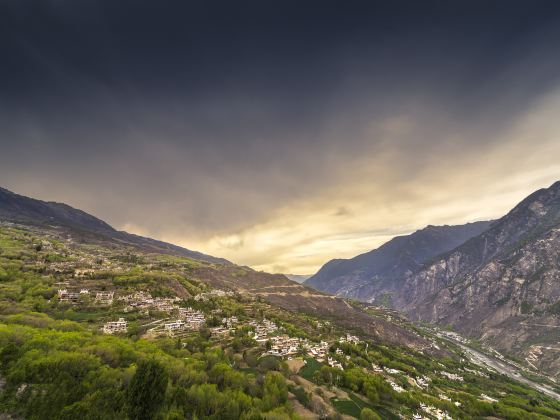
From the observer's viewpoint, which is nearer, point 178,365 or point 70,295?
point 178,365

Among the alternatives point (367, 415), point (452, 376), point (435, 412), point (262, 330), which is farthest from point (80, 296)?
point (452, 376)

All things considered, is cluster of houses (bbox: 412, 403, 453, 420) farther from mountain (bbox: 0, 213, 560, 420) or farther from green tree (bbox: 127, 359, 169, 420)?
green tree (bbox: 127, 359, 169, 420)

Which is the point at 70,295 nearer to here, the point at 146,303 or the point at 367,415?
the point at 146,303

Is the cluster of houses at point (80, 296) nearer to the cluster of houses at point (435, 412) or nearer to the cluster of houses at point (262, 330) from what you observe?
the cluster of houses at point (262, 330)

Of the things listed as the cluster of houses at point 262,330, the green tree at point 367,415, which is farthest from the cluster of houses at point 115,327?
the green tree at point 367,415

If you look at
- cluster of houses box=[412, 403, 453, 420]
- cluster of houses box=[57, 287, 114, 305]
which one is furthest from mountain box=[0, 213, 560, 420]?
cluster of houses box=[412, 403, 453, 420]

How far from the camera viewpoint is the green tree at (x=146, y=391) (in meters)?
46.4

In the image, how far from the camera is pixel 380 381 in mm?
87188

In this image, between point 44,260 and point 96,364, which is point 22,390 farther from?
point 44,260

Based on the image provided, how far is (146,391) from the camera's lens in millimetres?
47562

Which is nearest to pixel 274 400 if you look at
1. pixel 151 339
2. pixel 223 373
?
pixel 223 373

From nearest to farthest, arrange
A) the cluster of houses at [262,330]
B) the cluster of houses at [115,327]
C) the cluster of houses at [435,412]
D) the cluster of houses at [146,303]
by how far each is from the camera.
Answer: the cluster of houses at [435,412]
the cluster of houses at [115,327]
the cluster of houses at [262,330]
the cluster of houses at [146,303]

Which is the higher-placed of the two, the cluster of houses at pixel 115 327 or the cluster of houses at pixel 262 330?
the cluster of houses at pixel 262 330

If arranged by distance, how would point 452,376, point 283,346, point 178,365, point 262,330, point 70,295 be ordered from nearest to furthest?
1. point 178,365
2. point 283,346
3. point 70,295
4. point 262,330
5. point 452,376
